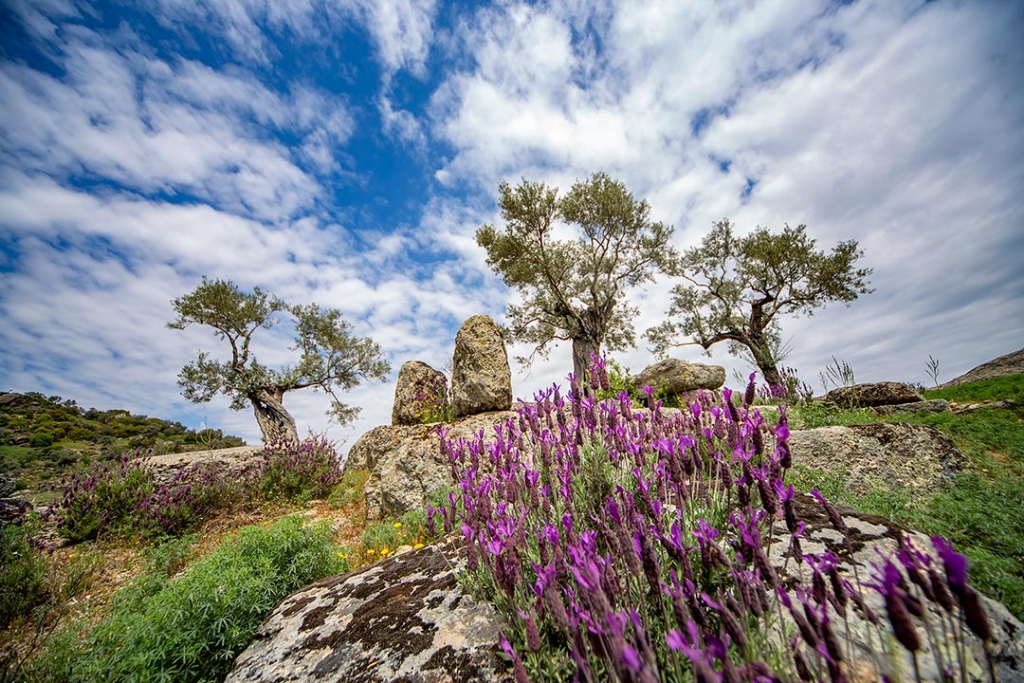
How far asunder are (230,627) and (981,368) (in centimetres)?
3084

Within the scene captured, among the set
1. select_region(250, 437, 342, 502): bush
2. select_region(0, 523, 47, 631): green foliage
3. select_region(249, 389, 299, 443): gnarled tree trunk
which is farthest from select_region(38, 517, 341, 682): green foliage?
select_region(249, 389, 299, 443): gnarled tree trunk

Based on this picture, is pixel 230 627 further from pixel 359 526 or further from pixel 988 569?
pixel 988 569

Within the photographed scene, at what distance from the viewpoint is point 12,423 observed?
61.8 feet

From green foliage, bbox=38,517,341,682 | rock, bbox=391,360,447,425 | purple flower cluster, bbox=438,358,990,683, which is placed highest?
rock, bbox=391,360,447,425

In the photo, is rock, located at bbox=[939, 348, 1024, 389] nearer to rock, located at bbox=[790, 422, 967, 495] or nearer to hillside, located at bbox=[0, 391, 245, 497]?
rock, located at bbox=[790, 422, 967, 495]

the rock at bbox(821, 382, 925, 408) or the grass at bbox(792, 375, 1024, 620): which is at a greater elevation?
the rock at bbox(821, 382, 925, 408)

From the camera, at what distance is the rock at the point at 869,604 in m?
1.60

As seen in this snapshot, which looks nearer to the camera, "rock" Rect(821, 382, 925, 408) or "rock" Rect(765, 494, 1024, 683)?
"rock" Rect(765, 494, 1024, 683)

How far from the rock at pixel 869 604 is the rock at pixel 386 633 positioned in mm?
1549

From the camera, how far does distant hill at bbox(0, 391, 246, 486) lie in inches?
530

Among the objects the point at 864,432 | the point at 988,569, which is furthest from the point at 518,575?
the point at 864,432

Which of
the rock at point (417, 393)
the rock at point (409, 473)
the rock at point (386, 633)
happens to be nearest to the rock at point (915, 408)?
the rock at point (409, 473)

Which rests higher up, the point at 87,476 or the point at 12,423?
the point at 12,423

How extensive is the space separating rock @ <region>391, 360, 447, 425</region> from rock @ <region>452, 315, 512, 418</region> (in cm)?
130
